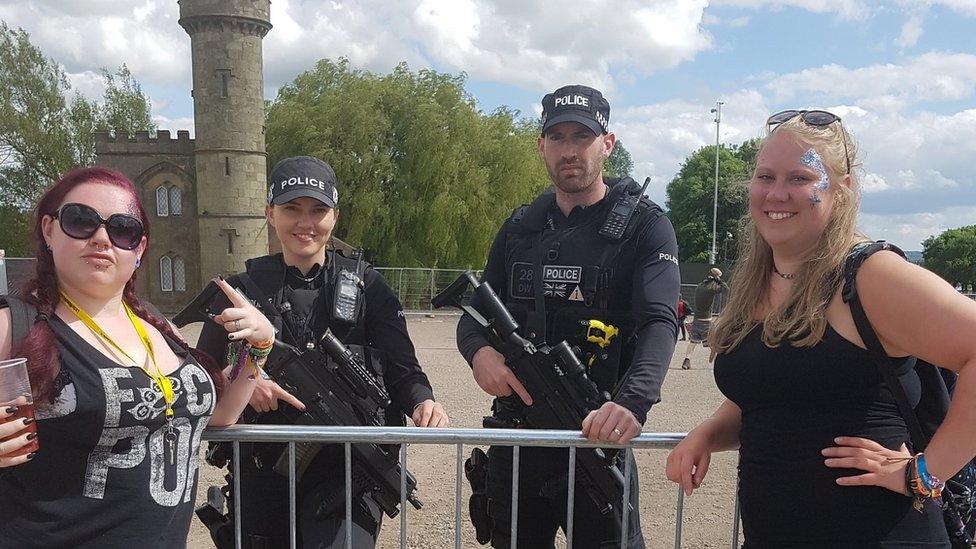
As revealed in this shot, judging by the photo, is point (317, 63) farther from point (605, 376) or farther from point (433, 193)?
point (605, 376)

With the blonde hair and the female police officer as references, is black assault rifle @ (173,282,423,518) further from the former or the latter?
the blonde hair

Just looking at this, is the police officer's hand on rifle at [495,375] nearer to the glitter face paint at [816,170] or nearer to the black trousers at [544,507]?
the black trousers at [544,507]

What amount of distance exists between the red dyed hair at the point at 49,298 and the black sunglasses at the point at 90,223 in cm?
6

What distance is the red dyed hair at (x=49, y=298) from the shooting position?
1.64 m

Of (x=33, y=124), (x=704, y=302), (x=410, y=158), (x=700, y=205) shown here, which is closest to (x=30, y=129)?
(x=33, y=124)

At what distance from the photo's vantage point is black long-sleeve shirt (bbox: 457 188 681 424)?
2.34 meters

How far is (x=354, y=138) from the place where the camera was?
24.1m

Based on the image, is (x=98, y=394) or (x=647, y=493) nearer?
(x=98, y=394)

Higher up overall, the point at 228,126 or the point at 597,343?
the point at 228,126

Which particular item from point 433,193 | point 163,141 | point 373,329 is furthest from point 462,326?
point 163,141

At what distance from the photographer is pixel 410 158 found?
81.4 ft

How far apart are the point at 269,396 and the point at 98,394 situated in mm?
748

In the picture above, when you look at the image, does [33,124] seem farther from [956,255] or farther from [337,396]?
[956,255]

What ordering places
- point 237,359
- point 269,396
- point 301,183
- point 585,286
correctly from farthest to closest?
point 585,286
point 301,183
point 269,396
point 237,359
